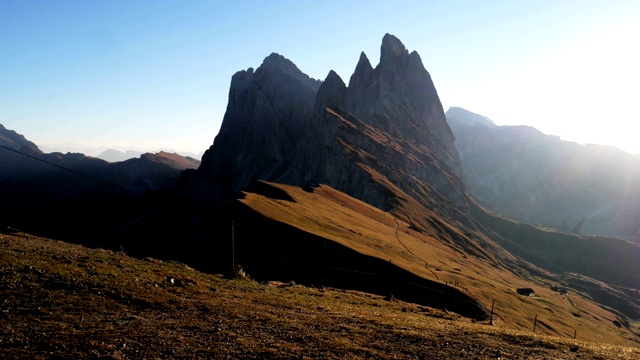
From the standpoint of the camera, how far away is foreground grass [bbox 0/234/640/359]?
1745 cm

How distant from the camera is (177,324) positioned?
20531mm

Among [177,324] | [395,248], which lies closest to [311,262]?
[395,248]

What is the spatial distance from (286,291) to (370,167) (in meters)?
147

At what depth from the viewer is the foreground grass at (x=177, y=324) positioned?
1745 centimetres

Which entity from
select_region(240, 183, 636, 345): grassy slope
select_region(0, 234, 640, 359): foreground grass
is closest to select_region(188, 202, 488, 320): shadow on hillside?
select_region(240, 183, 636, 345): grassy slope

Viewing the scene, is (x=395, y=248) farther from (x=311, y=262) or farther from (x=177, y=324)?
(x=177, y=324)

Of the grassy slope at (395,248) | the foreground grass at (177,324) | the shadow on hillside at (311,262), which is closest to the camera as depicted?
the foreground grass at (177,324)

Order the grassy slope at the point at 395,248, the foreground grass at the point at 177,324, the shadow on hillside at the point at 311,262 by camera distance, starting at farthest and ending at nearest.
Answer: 1. the grassy slope at the point at 395,248
2. the shadow on hillside at the point at 311,262
3. the foreground grass at the point at 177,324

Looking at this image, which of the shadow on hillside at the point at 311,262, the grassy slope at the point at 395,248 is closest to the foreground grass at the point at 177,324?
the shadow on hillside at the point at 311,262

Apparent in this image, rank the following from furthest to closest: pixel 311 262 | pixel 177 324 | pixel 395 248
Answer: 1. pixel 395 248
2. pixel 311 262
3. pixel 177 324

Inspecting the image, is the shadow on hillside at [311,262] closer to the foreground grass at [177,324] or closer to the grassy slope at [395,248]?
the grassy slope at [395,248]

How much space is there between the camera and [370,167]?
589ft

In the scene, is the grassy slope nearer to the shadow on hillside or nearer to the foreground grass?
the shadow on hillside

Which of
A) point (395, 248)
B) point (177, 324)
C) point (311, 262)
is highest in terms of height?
point (395, 248)
